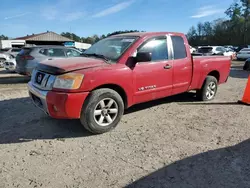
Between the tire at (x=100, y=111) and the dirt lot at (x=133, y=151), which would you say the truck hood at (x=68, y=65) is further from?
the dirt lot at (x=133, y=151)

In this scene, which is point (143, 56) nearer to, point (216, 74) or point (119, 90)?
point (119, 90)

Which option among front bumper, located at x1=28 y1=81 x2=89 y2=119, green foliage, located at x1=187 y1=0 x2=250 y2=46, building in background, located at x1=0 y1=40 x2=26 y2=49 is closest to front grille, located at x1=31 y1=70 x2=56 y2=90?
front bumper, located at x1=28 y1=81 x2=89 y2=119

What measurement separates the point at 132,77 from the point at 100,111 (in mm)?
911

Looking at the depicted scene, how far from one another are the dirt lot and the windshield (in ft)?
4.57

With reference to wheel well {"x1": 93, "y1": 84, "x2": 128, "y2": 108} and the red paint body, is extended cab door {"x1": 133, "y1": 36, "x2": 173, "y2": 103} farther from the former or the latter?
wheel well {"x1": 93, "y1": 84, "x2": 128, "y2": 108}

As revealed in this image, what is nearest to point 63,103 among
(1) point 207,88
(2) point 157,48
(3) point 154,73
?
(3) point 154,73

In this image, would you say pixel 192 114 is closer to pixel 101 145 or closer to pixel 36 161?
pixel 101 145

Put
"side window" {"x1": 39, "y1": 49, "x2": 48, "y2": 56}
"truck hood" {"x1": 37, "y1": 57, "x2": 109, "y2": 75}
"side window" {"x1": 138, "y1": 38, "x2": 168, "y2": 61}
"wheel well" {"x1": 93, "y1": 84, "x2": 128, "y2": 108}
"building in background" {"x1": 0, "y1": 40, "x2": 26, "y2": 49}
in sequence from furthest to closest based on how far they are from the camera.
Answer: "building in background" {"x1": 0, "y1": 40, "x2": 26, "y2": 49}, "side window" {"x1": 39, "y1": 49, "x2": 48, "y2": 56}, "side window" {"x1": 138, "y1": 38, "x2": 168, "y2": 61}, "wheel well" {"x1": 93, "y1": 84, "x2": 128, "y2": 108}, "truck hood" {"x1": 37, "y1": 57, "x2": 109, "y2": 75}

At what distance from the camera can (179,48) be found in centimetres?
535

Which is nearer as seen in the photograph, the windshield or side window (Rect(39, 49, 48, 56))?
the windshield

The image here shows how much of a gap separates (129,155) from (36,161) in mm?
1321

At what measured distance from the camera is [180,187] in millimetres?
2617

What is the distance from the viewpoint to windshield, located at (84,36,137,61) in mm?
4438

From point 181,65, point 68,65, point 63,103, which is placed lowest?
point 63,103
